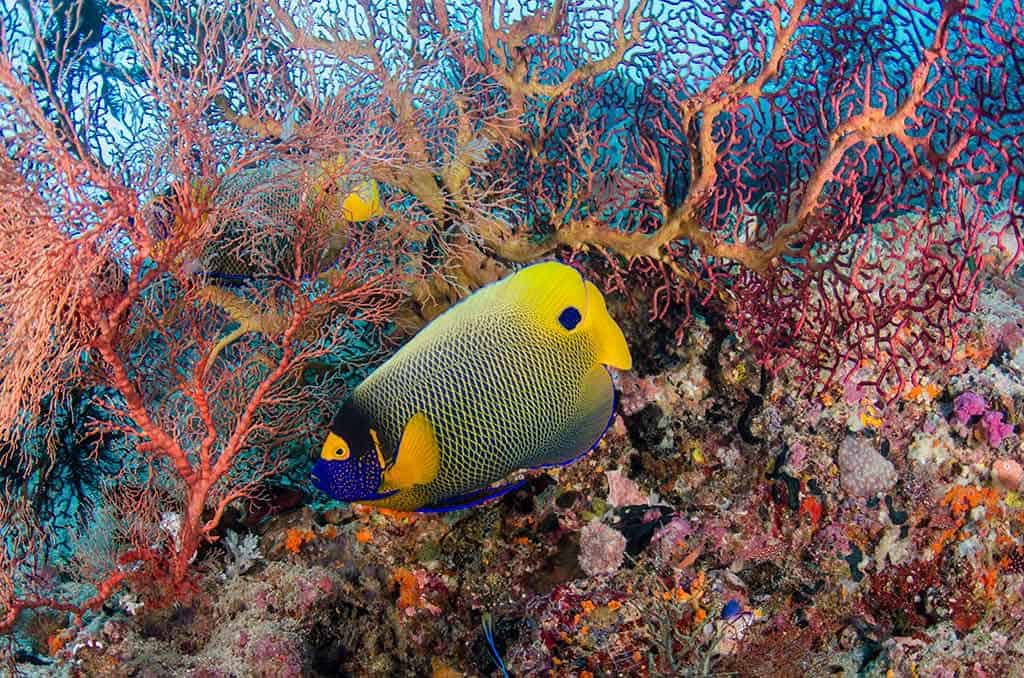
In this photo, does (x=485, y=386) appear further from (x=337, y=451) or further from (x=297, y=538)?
(x=297, y=538)

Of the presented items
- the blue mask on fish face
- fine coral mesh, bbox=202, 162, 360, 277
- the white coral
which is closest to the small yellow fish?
fine coral mesh, bbox=202, 162, 360, 277

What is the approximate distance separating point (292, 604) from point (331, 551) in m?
0.31

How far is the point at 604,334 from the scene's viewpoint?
6.02 feet

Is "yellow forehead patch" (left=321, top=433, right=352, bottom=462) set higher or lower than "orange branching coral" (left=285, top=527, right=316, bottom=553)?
higher

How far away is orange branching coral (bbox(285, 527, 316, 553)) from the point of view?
3.22 m

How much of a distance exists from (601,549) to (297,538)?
4.99ft

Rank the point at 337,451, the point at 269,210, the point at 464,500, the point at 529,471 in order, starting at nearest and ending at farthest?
the point at 337,451 < the point at 464,500 < the point at 269,210 < the point at 529,471

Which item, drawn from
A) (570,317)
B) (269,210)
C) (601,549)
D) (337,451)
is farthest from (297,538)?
(570,317)

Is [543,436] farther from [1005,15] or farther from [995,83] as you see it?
[1005,15]

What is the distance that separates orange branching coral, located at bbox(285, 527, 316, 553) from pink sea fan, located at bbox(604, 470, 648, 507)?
1513 millimetres

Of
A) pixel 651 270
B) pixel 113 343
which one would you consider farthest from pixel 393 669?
pixel 651 270

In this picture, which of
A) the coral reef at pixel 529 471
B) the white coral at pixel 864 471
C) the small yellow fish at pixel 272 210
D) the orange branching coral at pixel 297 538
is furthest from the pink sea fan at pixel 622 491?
the small yellow fish at pixel 272 210

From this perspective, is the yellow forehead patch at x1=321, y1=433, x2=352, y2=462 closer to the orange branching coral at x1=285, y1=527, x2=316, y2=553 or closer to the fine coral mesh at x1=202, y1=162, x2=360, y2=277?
the fine coral mesh at x1=202, y1=162, x2=360, y2=277

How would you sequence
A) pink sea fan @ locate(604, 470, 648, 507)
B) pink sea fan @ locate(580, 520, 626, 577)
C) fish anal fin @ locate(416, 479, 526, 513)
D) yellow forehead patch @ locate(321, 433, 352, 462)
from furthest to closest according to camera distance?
pink sea fan @ locate(604, 470, 648, 507), pink sea fan @ locate(580, 520, 626, 577), fish anal fin @ locate(416, 479, 526, 513), yellow forehead patch @ locate(321, 433, 352, 462)
